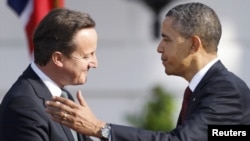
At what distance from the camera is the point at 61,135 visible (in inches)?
188

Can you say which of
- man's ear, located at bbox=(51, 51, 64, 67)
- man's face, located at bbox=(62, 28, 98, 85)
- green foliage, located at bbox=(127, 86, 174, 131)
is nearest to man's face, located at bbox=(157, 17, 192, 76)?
man's face, located at bbox=(62, 28, 98, 85)

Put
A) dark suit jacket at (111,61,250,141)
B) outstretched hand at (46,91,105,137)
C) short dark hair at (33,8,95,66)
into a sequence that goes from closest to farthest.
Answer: outstretched hand at (46,91,105,137), dark suit jacket at (111,61,250,141), short dark hair at (33,8,95,66)

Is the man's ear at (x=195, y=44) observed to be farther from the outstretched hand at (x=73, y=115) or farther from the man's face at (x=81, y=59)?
the outstretched hand at (x=73, y=115)

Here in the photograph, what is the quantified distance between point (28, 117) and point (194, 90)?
0.70m

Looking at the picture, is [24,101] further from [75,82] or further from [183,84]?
[183,84]

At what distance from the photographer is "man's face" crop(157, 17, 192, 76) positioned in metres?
4.89

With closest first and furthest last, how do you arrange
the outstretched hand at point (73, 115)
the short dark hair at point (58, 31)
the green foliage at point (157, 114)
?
the outstretched hand at point (73, 115), the short dark hair at point (58, 31), the green foliage at point (157, 114)

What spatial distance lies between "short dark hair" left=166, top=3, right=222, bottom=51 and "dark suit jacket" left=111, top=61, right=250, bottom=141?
0.12 metres

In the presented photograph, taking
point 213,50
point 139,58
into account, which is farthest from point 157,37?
point 213,50

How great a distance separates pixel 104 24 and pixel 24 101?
6121 mm

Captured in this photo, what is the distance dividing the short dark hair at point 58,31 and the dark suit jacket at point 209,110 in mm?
415

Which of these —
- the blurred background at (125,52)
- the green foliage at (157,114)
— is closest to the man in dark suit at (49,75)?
the green foliage at (157,114)

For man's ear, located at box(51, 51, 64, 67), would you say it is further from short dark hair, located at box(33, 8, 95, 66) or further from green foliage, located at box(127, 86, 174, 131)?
green foliage, located at box(127, 86, 174, 131)

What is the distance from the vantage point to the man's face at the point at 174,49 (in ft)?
16.0
